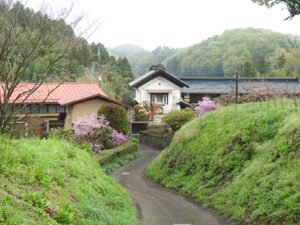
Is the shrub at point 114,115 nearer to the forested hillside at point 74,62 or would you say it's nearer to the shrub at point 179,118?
the forested hillside at point 74,62

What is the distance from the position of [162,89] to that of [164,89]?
0.74ft

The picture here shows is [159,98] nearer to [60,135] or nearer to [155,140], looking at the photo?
[155,140]

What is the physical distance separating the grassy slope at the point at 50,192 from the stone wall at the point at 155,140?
23.8 m

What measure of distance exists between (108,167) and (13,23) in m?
17.8

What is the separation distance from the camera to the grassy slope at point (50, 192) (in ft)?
25.0

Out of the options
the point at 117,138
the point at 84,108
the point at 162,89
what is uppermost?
the point at 162,89

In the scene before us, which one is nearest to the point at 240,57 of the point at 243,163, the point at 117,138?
the point at 117,138

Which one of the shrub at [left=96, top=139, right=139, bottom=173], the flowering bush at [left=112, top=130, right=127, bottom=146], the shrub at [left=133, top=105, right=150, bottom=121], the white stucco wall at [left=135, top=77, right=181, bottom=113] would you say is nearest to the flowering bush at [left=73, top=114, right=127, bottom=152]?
the flowering bush at [left=112, top=130, right=127, bottom=146]

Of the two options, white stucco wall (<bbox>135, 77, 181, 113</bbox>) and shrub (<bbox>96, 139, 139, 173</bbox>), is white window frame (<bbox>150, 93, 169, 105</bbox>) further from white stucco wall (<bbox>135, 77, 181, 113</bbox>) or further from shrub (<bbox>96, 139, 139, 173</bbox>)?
shrub (<bbox>96, 139, 139, 173</bbox>)

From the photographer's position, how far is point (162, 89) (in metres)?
47.8

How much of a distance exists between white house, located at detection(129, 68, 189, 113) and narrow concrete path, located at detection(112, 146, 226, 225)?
23.4 metres

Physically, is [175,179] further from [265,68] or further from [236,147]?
[265,68]

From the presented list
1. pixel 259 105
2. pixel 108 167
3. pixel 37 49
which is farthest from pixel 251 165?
pixel 108 167

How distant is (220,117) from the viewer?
23234 mm
